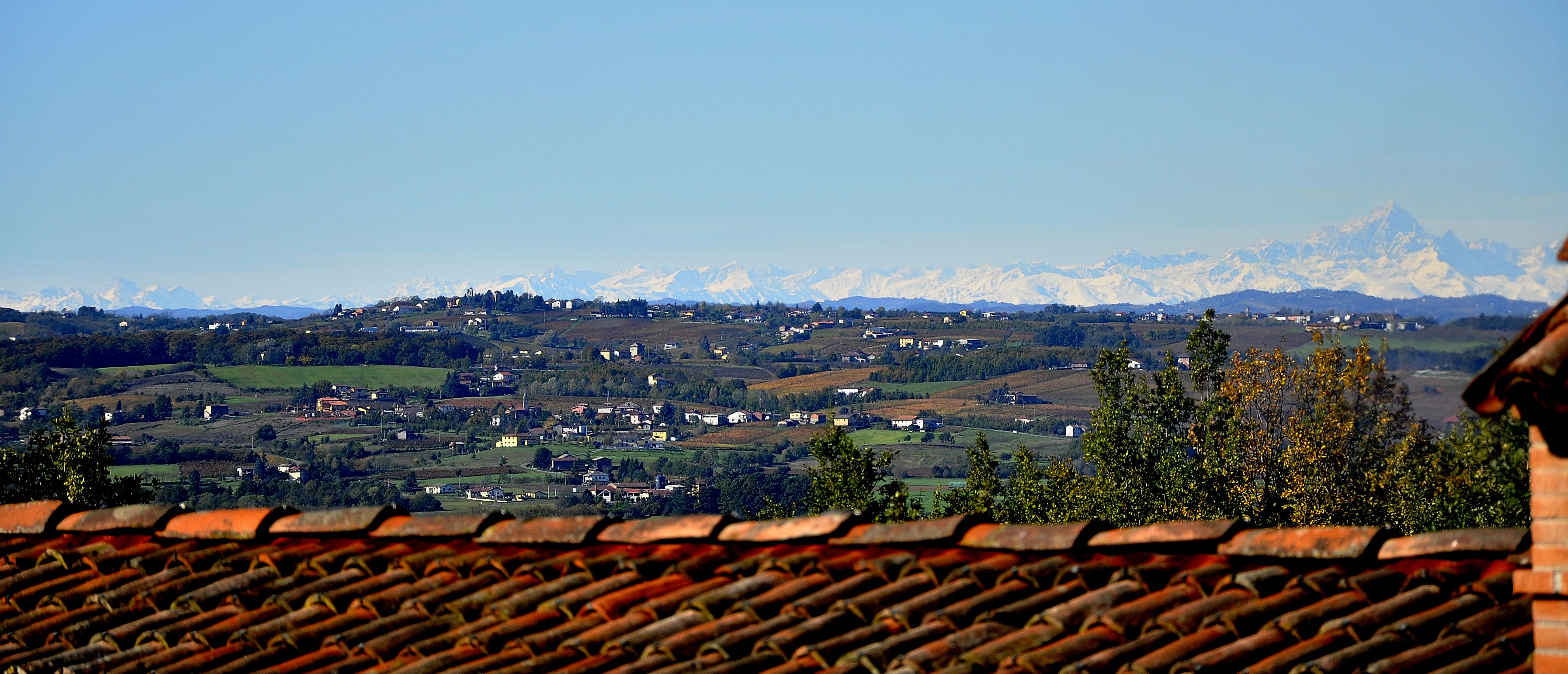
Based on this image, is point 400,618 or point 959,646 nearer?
point 959,646

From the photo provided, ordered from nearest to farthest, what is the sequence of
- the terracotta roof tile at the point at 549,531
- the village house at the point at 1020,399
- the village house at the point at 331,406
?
the terracotta roof tile at the point at 549,531, the village house at the point at 1020,399, the village house at the point at 331,406

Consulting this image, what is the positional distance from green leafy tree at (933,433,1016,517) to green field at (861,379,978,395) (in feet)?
443

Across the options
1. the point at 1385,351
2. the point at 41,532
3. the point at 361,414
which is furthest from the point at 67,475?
the point at 361,414

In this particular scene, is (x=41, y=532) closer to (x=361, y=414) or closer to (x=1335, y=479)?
(x=1335, y=479)

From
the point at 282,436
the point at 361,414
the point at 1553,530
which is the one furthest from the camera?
the point at 361,414

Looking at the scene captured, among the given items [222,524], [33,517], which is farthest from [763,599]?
[33,517]

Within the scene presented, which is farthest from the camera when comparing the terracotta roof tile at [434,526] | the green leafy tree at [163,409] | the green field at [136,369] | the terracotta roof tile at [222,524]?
the green field at [136,369]

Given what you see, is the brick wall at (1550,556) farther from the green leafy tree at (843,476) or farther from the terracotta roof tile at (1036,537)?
the green leafy tree at (843,476)

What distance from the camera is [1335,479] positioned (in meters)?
39.5

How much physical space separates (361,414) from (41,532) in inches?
6414

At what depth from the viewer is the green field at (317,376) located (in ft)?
561

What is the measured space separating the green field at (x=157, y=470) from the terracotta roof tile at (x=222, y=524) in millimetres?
96257

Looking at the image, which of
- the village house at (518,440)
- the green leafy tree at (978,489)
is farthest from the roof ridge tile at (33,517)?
the village house at (518,440)

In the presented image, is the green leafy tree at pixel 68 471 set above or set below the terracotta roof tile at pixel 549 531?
below
